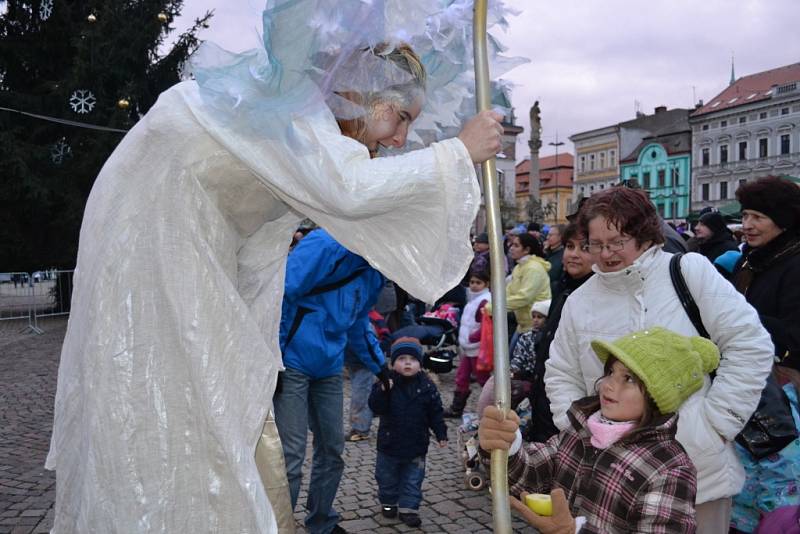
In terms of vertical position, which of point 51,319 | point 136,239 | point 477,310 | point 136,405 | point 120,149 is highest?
point 120,149

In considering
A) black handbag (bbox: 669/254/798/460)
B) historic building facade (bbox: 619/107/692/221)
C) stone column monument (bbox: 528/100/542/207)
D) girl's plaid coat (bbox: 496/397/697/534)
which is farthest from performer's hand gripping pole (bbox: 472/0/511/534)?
historic building facade (bbox: 619/107/692/221)

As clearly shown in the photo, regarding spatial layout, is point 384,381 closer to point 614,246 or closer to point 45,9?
point 614,246

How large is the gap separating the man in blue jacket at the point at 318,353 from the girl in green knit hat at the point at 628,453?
4.75 feet

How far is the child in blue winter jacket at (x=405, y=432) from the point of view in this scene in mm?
4551

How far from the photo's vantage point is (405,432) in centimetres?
460

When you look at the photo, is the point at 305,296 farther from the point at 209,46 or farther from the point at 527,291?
the point at 527,291

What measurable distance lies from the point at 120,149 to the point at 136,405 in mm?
625

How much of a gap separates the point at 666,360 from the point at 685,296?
1.47ft

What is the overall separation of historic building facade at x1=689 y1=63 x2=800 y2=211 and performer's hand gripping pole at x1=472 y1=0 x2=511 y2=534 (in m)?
59.5

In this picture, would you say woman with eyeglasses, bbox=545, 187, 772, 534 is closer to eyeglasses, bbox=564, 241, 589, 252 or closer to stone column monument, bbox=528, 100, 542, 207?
eyeglasses, bbox=564, 241, 589, 252

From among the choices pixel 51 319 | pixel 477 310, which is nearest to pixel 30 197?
pixel 51 319

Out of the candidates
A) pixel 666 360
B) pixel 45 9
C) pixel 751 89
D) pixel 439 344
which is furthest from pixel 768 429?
pixel 751 89

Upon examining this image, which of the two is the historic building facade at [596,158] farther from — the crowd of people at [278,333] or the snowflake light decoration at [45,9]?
the crowd of people at [278,333]

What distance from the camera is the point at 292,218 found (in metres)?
2.02
